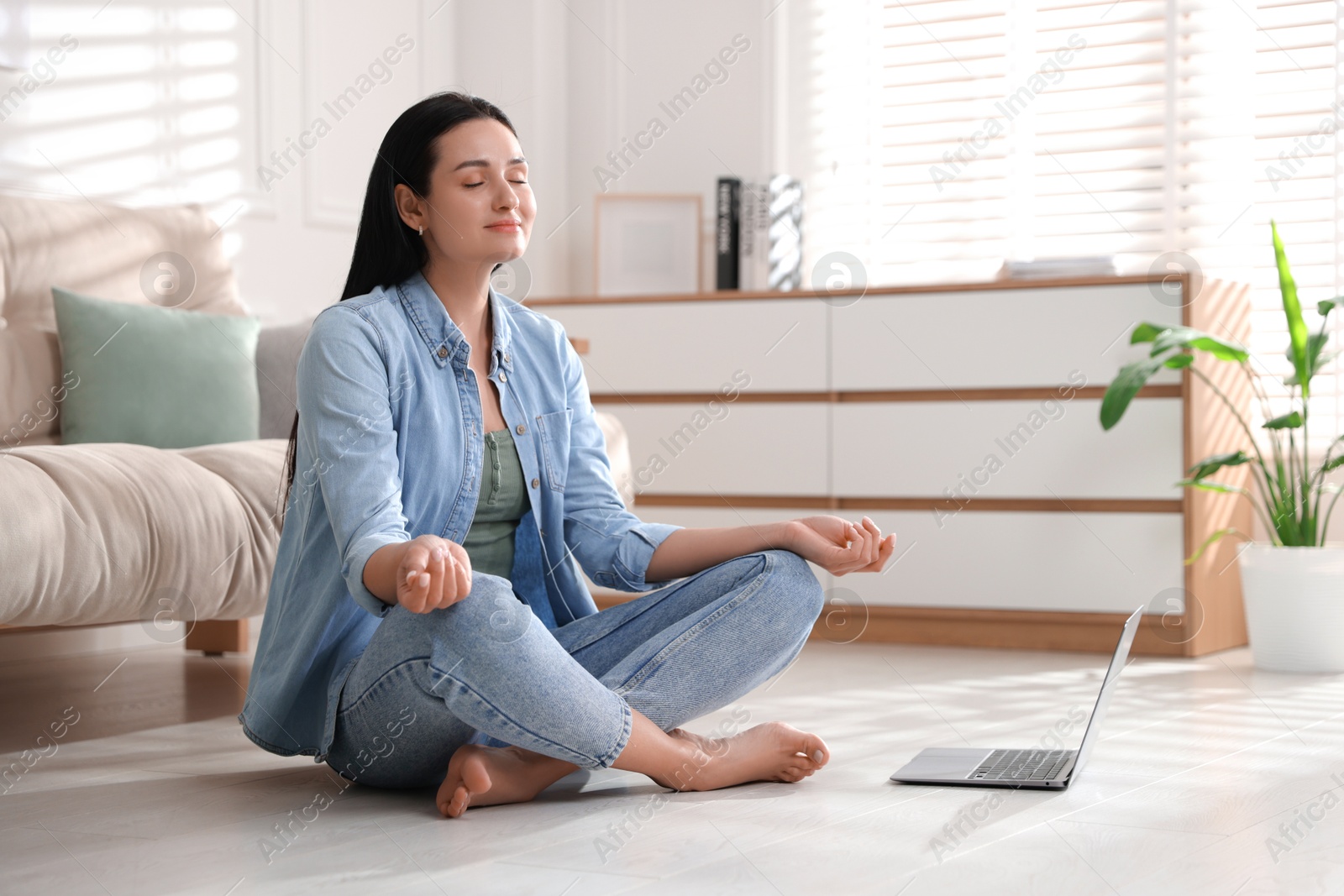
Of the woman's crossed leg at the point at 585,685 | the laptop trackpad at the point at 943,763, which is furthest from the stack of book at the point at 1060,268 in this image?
Result: the woman's crossed leg at the point at 585,685

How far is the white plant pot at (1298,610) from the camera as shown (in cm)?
264

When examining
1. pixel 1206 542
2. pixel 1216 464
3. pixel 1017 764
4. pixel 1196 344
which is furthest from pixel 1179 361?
pixel 1017 764

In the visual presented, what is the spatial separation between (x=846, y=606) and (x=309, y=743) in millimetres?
1916

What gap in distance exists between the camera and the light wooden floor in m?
1.17

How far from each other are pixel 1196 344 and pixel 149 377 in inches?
78.1

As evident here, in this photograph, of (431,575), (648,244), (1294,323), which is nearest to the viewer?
(431,575)

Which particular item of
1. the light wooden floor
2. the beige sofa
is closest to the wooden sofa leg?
the beige sofa

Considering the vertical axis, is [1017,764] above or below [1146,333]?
below

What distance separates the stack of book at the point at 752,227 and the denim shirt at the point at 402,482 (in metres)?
1.97

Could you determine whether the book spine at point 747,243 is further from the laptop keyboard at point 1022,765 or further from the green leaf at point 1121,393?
the laptop keyboard at point 1022,765

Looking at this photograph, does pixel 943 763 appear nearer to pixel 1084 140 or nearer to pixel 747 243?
pixel 747 243

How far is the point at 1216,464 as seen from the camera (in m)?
2.74

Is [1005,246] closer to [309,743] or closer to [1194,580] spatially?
[1194,580]

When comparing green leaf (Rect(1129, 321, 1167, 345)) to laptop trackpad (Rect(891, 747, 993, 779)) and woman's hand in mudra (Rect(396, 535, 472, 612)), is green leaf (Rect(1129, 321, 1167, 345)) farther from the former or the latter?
woman's hand in mudra (Rect(396, 535, 472, 612))
